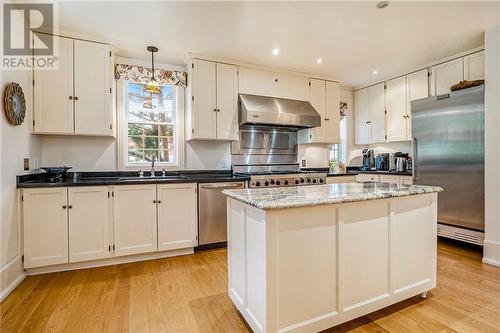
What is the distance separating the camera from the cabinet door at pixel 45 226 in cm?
247

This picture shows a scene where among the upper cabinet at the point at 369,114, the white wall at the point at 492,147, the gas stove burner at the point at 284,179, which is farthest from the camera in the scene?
the upper cabinet at the point at 369,114

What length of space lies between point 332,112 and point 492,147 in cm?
223

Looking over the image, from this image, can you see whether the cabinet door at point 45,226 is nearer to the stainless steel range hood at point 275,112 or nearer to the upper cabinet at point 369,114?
the stainless steel range hood at point 275,112

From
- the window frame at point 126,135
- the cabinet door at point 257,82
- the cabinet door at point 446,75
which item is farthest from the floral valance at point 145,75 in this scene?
the cabinet door at point 446,75

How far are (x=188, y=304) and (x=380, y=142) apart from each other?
421 cm

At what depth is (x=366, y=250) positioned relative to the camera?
5.60ft

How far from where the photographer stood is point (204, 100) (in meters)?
3.49

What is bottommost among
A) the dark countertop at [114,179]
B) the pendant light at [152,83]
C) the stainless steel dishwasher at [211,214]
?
the stainless steel dishwasher at [211,214]

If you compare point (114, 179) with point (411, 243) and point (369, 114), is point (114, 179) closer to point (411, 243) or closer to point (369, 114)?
point (411, 243)

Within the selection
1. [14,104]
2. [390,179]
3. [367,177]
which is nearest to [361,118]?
[367,177]

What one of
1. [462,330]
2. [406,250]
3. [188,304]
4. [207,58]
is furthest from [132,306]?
[207,58]

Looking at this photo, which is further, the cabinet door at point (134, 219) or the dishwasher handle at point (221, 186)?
the dishwasher handle at point (221, 186)

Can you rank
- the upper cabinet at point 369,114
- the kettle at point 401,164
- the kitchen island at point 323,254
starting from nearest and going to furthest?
the kitchen island at point 323,254 < the kettle at point 401,164 < the upper cabinet at point 369,114

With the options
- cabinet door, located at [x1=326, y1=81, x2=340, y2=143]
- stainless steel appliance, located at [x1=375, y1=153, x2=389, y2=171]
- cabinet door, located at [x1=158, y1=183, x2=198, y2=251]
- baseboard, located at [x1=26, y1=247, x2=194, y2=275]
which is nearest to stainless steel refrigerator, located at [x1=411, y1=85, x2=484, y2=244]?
stainless steel appliance, located at [x1=375, y1=153, x2=389, y2=171]
